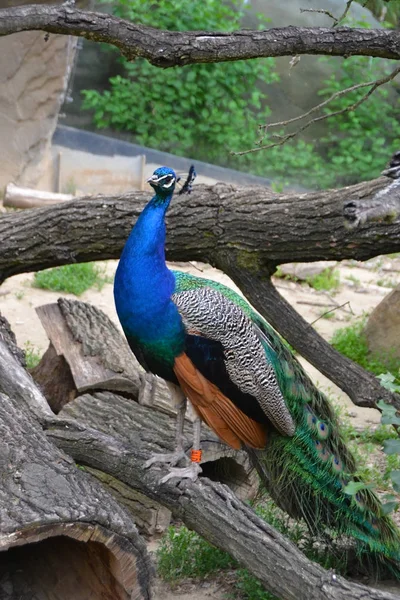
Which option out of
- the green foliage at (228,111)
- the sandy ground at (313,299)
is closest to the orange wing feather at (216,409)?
the sandy ground at (313,299)

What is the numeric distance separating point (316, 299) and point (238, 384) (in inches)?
160

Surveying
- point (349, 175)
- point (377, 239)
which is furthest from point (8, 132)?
point (377, 239)

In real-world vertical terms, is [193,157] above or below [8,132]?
above

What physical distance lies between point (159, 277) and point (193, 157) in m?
7.28

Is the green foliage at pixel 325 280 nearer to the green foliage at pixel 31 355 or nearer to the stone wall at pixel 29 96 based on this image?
the green foliage at pixel 31 355

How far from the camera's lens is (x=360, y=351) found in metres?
5.75

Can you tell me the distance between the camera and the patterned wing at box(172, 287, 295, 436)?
300 centimetres

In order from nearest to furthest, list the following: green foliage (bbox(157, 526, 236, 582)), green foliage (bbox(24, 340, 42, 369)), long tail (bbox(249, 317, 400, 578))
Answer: long tail (bbox(249, 317, 400, 578)) → green foliage (bbox(157, 526, 236, 582)) → green foliage (bbox(24, 340, 42, 369))

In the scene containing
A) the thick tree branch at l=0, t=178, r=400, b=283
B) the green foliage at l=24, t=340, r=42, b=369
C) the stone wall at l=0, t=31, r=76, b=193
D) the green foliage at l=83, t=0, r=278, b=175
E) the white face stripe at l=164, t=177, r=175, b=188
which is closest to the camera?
the white face stripe at l=164, t=177, r=175, b=188

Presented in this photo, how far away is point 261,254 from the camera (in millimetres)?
3822

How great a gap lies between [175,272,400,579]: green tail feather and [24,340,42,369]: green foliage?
2.06 metres

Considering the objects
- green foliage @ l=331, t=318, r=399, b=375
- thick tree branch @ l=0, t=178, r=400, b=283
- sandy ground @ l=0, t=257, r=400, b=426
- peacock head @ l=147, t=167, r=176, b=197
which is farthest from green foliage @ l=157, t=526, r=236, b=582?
green foliage @ l=331, t=318, r=399, b=375

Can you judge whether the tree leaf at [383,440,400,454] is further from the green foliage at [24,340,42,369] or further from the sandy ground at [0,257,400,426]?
the green foliage at [24,340,42,369]

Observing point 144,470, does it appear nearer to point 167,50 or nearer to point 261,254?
point 261,254
